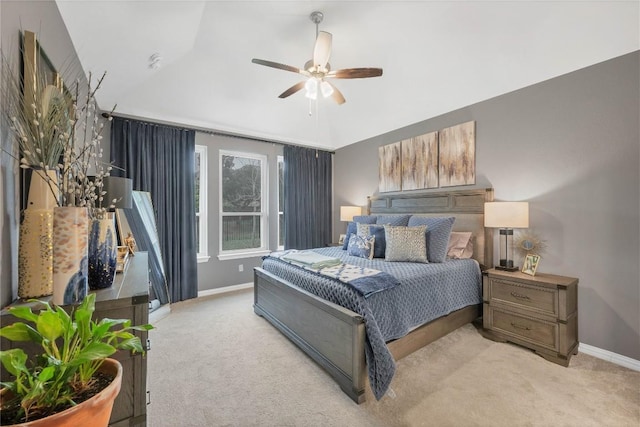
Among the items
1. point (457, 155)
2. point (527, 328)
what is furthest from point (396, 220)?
point (527, 328)

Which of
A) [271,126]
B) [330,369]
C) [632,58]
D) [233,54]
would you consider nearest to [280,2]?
[233,54]

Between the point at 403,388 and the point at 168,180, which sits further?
the point at 168,180

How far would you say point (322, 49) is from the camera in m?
2.42

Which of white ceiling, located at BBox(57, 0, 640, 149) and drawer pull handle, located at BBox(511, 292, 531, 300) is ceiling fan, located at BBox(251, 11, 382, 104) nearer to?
white ceiling, located at BBox(57, 0, 640, 149)

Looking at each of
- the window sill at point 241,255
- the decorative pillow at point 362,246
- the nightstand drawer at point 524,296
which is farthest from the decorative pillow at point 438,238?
the window sill at point 241,255

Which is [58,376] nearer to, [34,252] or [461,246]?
[34,252]

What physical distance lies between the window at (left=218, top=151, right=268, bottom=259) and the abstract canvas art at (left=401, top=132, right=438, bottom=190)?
2381mm

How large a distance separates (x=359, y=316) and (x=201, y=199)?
330cm

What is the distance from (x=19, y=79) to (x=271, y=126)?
342 cm

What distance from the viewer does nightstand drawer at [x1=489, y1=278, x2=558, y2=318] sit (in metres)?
2.36

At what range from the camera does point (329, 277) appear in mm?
2305

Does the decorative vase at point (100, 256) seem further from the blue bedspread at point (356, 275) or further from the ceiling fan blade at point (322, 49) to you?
the ceiling fan blade at point (322, 49)

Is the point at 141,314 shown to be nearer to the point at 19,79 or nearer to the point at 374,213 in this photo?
the point at 19,79

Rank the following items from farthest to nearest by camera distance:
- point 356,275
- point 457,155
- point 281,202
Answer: point 281,202
point 457,155
point 356,275
